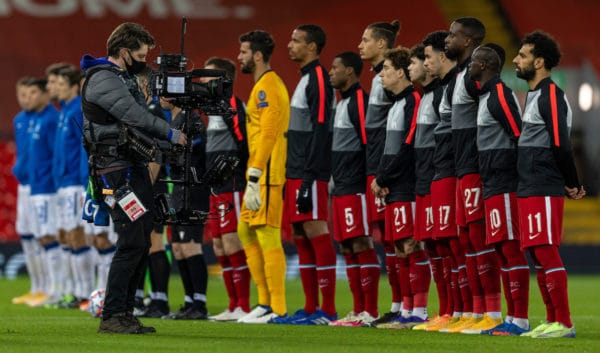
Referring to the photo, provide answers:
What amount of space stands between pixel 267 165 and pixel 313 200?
0.57m

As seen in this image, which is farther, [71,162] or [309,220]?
[71,162]

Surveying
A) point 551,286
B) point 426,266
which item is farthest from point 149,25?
point 551,286

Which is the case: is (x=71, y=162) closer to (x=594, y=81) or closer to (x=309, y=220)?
(x=309, y=220)

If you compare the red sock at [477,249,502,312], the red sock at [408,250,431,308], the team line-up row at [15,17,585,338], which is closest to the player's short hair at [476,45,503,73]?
the team line-up row at [15,17,585,338]

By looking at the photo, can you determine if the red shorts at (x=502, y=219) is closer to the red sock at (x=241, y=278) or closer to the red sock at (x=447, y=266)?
the red sock at (x=447, y=266)

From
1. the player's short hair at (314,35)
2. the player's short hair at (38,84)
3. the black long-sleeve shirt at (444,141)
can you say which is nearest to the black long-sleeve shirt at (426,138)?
the black long-sleeve shirt at (444,141)

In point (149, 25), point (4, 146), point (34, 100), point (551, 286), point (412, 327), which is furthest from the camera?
point (149, 25)

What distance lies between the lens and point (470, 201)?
35.9 ft

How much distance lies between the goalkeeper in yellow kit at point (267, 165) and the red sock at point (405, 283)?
4.06ft

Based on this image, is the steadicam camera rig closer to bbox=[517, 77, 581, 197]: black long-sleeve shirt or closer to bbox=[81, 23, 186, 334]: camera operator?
bbox=[81, 23, 186, 334]: camera operator

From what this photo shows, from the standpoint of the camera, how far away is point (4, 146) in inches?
918

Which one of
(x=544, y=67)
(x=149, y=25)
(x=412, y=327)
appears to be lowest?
(x=412, y=327)

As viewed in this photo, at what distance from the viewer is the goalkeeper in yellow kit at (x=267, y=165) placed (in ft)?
41.1

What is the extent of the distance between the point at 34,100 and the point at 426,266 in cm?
673
